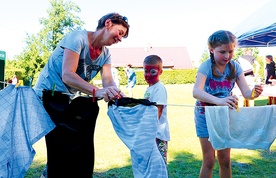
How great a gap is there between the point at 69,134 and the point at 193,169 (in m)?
2.25

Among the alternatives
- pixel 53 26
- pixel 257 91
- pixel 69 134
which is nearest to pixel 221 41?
pixel 257 91

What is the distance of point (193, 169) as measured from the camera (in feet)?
12.9

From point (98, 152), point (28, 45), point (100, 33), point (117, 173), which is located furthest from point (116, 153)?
point (28, 45)

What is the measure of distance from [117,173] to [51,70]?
6.47ft

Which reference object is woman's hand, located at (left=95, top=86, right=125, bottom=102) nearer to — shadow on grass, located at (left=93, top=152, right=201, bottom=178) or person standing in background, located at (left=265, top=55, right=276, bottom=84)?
shadow on grass, located at (left=93, top=152, right=201, bottom=178)

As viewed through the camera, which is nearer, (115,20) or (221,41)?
(115,20)

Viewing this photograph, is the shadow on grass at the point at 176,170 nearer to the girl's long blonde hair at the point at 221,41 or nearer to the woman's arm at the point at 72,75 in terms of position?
the girl's long blonde hair at the point at 221,41

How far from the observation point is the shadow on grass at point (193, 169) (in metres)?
3.75

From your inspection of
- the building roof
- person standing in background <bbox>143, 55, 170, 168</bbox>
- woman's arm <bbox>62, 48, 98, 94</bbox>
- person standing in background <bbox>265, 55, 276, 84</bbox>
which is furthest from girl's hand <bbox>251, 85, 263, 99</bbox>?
the building roof

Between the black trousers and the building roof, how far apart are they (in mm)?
50688

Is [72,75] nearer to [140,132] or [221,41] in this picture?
[140,132]

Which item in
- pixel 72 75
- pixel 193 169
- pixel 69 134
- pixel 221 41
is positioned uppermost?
pixel 221 41

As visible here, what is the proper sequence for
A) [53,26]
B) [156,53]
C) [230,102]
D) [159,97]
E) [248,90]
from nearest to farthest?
[230,102] < [248,90] < [159,97] < [53,26] < [156,53]

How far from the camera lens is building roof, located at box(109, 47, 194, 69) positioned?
54594 millimetres
